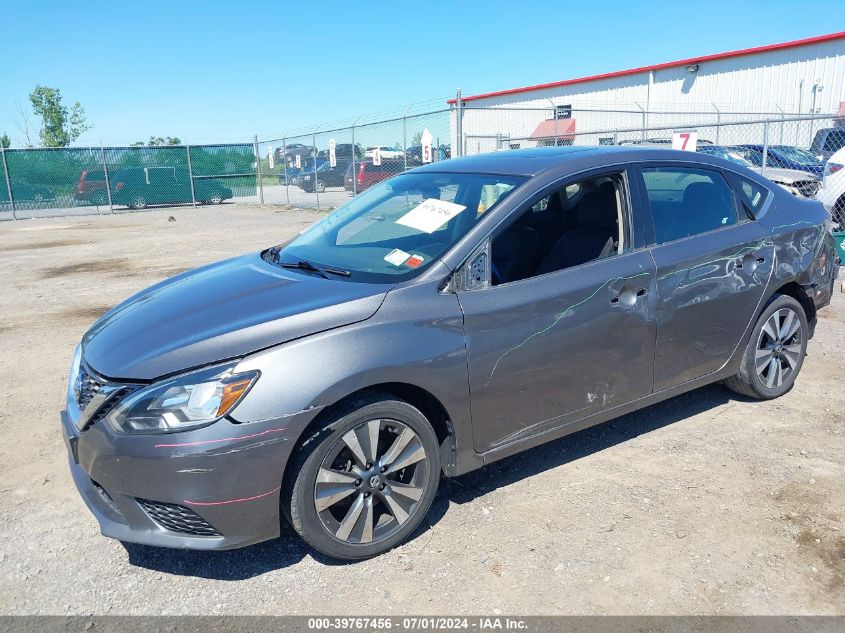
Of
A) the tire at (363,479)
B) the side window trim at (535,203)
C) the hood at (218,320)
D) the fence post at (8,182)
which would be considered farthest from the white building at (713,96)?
the tire at (363,479)

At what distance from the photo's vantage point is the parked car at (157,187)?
24359 millimetres

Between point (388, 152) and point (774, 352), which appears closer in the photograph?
point (774, 352)

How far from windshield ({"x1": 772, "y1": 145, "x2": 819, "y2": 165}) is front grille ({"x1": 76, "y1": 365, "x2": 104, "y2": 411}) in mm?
14964

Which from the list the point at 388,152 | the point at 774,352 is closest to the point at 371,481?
the point at 774,352

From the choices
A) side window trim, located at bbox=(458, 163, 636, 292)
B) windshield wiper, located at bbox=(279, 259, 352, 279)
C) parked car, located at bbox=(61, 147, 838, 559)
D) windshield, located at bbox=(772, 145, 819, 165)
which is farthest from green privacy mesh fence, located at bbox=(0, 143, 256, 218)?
side window trim, located at bbox=(458, 163, 636, 292)

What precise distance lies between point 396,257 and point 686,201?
1856 millimetres

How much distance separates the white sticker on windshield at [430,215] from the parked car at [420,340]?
12 millimetres

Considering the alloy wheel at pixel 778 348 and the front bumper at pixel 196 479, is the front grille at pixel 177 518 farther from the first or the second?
the alloy wheel at pixel 778 348

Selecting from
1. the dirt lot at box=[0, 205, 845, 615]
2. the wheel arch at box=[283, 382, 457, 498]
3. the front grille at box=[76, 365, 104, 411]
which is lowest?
the dirt lot at box=[0, 205, 845, 615]

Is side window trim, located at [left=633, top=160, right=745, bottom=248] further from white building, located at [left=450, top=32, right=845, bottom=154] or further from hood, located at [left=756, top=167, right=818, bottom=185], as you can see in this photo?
white building, located at [left=450, top=32, right=845, bottom=154]

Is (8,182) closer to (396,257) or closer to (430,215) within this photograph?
(430,215)

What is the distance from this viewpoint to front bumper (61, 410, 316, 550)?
2570 millimetres

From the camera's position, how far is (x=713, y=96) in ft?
92.1

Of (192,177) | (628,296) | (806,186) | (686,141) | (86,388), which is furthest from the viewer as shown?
(192,177)
